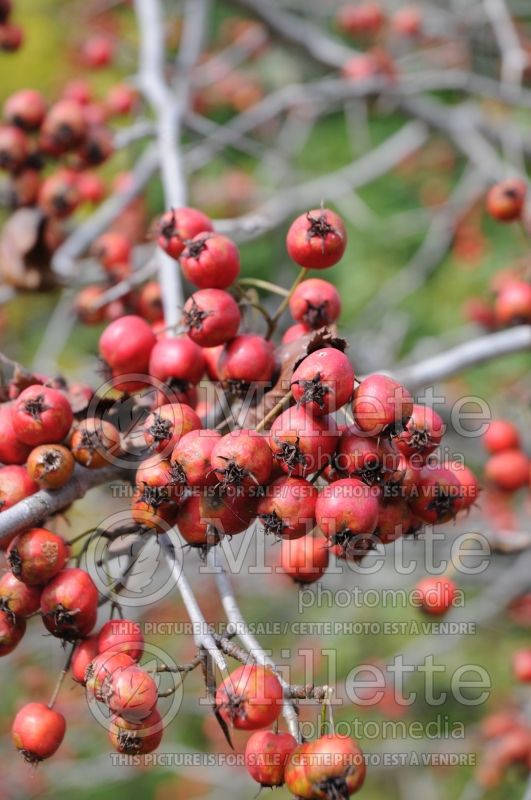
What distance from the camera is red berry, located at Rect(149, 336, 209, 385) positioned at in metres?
1.63

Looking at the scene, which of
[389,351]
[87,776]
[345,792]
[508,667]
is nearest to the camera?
[345,792]

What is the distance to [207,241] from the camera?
5.49ft

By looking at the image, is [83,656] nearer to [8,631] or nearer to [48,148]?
[8,631]

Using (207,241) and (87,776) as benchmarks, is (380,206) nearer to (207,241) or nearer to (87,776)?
(87,776)

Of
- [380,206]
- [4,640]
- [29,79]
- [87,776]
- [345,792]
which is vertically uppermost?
[29,79]

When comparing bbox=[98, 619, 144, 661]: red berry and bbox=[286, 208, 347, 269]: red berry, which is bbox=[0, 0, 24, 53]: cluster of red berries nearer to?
bbox=[286, 208, 347, 269]: red berry

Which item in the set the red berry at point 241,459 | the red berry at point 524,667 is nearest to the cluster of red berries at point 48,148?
the red berry at point 241,459

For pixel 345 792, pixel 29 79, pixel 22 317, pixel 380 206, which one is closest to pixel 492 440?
pixel 345 792

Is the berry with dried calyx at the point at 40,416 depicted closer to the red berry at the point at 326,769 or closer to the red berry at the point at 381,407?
the red berry at the point at 381,407

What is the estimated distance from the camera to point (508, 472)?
277cm

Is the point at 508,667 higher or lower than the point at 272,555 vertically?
lower

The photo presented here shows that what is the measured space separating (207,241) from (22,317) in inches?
243

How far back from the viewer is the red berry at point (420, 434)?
4.73 ft

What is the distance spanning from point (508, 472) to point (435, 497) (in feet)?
4.69
